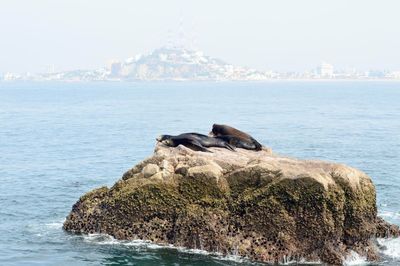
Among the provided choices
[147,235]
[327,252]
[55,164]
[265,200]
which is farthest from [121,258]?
[55,164]

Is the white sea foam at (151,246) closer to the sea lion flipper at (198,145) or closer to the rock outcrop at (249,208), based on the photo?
the rock outcrop at (249,208)

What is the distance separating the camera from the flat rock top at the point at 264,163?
1107 inches

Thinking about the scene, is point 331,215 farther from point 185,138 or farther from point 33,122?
point 33,122

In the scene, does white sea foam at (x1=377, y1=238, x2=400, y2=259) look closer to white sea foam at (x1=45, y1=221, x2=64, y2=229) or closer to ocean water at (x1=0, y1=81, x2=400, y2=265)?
ocean water at (x1=0, y1=81, x2=400, y2=265)

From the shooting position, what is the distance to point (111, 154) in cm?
6009

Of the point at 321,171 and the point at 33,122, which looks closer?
the point at 321,171

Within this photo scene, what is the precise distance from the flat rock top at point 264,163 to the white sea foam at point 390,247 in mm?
3137

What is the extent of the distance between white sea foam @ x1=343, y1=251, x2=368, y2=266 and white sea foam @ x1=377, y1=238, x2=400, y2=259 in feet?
5.22

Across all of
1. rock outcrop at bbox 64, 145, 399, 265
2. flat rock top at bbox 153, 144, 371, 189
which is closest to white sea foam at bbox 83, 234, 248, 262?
rock outcrop at bbox 64, 145, 399, 265

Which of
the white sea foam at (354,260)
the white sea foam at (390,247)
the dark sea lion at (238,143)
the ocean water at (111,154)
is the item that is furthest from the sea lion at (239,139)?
the white sea foam at (354,260)

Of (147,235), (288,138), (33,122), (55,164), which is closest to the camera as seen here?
(147,235)

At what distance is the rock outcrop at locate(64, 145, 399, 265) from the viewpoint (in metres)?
27.5

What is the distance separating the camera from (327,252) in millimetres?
27516

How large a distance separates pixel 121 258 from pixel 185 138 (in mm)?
7592
